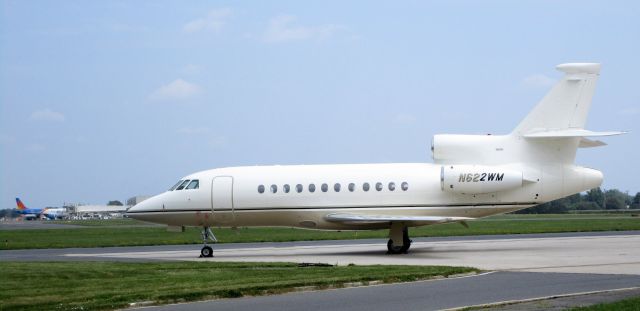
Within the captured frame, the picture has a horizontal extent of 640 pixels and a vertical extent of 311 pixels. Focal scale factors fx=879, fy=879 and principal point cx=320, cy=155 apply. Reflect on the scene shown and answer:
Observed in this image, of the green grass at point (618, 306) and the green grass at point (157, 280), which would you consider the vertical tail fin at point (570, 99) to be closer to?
the green grass at point (157, 280)

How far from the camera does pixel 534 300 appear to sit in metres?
14.1

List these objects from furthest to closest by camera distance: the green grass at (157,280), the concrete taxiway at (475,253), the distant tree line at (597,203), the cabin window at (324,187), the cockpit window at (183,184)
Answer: the distant tree line at (597,203) < the cockpit window at (183,184) < the cabin window at (324,187) < the concrete taxiway at (475,253) < the green grass at (157,280)

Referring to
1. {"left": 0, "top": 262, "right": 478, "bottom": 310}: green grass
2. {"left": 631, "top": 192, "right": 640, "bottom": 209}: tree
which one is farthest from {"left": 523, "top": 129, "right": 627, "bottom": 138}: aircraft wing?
{"left": 631, "top": 192, "right": 640, "bottom": 209}: tree

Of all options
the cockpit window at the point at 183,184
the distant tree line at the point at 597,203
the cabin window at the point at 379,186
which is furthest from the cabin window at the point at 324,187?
the distant tree line at the point at 597,203

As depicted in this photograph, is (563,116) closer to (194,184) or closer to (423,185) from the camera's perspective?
(423,185)

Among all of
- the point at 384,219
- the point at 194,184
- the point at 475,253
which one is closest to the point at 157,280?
the point at 384,219

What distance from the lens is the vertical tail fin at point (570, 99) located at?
2775cm

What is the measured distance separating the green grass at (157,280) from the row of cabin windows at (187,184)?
7.14 meters

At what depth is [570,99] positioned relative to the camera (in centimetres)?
2777

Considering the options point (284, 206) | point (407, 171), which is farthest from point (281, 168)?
point (407, 171)

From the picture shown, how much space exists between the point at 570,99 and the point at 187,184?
13.1 meters

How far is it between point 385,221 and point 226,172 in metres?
6.19

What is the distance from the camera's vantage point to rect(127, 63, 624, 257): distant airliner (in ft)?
91.6

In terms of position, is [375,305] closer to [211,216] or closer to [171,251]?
[211,216]
